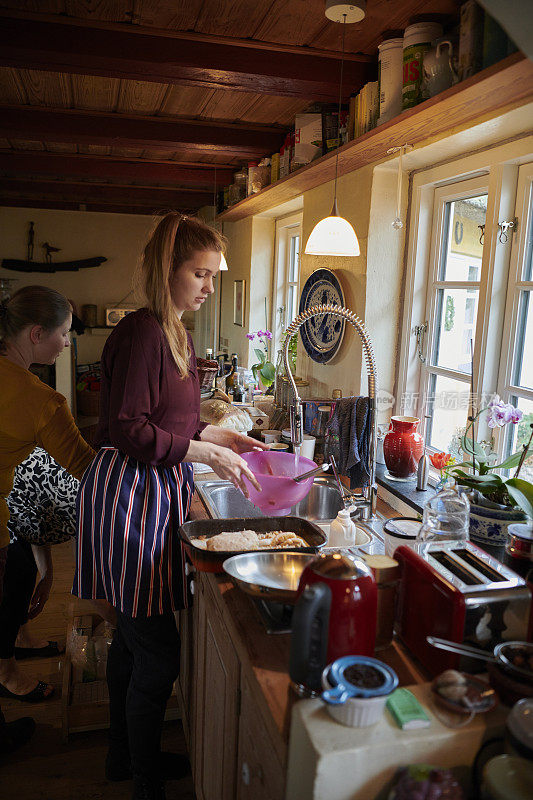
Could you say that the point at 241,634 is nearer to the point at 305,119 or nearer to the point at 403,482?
the point at 403,482

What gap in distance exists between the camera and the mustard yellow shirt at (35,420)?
2.15 meters

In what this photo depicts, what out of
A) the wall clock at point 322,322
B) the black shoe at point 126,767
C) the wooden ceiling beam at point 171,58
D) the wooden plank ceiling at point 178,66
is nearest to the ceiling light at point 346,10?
the wooden plank ceiling at point 178,66

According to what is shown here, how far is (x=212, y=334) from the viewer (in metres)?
7.32

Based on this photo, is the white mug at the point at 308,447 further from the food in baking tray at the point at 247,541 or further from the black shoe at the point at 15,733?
the black shoe at the point at 15,733

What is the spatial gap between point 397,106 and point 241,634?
2063 mm

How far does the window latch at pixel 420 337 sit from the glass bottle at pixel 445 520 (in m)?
1.43

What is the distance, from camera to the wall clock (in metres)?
3.26

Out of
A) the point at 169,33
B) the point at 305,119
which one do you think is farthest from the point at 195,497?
the point at 305,119

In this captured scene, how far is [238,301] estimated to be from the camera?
19.2 ft

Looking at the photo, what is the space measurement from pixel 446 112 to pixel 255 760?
189cm

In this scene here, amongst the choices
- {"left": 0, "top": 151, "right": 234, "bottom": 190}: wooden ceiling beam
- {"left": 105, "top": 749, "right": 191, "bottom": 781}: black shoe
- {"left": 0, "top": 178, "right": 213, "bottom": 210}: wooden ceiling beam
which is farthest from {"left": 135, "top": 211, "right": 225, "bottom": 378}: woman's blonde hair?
{"left": 0, "top": 178, "right": 213, "bottom": 210}: wooden ceiling beam

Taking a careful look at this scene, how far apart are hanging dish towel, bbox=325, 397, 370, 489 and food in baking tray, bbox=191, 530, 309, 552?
0.72 m

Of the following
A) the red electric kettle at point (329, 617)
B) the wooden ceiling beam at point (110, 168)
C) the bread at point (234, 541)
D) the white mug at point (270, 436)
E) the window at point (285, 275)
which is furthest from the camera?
the wooden ceiling beam at point (110, 168)

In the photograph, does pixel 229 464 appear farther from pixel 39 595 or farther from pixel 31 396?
pixel 39 595
